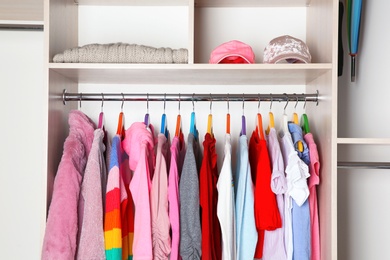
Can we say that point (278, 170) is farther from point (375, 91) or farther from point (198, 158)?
point (375, 91)

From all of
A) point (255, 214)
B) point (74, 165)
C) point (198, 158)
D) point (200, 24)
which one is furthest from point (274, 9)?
point (74, 165)

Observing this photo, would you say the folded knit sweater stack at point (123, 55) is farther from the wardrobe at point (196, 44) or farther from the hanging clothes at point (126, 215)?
the hanging clothes at point (126, 215)

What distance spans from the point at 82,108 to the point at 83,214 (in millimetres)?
592

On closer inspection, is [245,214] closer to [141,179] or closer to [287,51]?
[141,179]

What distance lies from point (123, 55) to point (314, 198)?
2.98ft

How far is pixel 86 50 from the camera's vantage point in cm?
197

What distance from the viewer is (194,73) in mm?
2037

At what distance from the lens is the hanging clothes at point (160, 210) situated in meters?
1.91

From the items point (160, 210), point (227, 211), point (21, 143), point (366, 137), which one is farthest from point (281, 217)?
point (21, 143)

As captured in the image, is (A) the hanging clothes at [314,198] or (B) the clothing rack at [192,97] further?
(B) the clothing rack at [192,97]

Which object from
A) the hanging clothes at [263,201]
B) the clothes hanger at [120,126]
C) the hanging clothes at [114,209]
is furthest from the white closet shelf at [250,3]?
the hanging clothes at [114,209]

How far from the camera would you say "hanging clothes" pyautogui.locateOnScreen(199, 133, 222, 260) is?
189cm

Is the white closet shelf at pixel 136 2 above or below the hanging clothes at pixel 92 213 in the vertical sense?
above

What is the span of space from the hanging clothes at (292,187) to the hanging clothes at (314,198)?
0.06 meters
